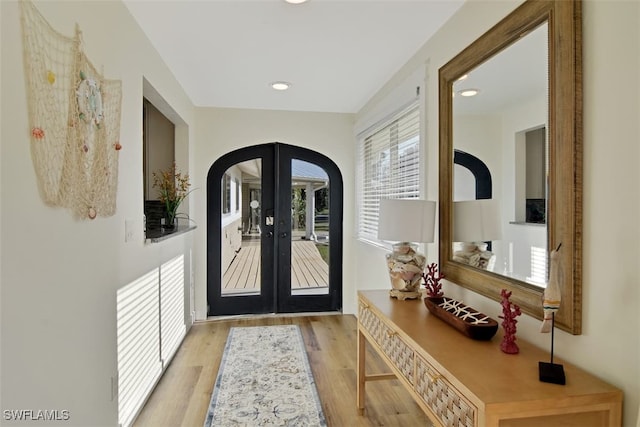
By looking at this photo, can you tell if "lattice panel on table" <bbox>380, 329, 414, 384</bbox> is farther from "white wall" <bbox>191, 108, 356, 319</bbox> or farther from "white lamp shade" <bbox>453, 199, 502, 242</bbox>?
"white wall" <bbox>191, 108, 356, 319</bbox>

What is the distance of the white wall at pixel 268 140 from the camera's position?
4324mm

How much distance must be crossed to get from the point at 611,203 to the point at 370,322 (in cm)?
142

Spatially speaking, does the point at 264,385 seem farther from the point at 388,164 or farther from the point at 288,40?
the point at 288,40

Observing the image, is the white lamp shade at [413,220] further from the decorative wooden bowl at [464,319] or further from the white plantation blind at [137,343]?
the white plantation blind at [137,343]

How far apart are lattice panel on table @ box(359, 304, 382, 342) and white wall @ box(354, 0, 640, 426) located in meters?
0.90

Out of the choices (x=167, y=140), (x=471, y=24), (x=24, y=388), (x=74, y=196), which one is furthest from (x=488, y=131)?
(x=167, y=140)

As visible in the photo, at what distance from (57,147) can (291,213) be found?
3195 mm

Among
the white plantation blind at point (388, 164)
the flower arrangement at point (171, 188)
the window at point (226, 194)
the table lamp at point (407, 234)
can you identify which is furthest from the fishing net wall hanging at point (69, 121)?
the window at point (226, 194)

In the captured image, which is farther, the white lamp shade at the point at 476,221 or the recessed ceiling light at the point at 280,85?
the recessed ceiling light at the point at 280,85

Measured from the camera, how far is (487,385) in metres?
1.19

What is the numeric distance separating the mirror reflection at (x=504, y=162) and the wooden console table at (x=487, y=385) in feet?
1.19

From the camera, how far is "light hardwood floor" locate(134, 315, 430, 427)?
7.80 feet

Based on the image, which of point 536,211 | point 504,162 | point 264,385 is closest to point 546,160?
point 536,211

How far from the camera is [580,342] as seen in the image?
134cm
